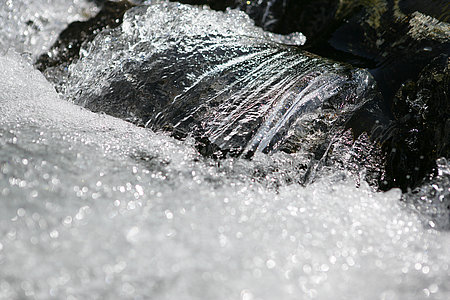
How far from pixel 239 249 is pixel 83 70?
1.50m

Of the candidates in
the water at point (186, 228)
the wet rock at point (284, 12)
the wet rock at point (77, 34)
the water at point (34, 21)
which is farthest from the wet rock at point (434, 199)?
the water at point (34, 21)

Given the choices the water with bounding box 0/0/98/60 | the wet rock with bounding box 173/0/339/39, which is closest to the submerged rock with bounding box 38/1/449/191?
the water with bounding box 0/0/98/60

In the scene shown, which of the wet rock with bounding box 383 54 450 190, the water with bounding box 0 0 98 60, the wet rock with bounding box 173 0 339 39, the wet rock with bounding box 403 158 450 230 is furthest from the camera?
the wet rock with bounding box 173 0 339 39

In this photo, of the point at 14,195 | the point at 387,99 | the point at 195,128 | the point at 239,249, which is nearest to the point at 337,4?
the point at 387,99

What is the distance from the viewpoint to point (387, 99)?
5.88 ft

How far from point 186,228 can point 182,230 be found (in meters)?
0.01

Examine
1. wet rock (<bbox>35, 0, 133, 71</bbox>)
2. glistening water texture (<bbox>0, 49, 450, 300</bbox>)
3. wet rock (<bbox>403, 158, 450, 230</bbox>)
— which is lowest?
wet rock (<bbox>35, 0, 133, 71</bbox>)

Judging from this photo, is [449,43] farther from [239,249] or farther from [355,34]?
[239,249]

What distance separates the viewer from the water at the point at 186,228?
0.92m

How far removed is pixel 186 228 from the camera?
1048 mm

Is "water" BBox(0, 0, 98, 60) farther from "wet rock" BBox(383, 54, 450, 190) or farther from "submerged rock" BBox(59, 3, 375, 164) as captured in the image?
"wet rock" BBox(383, 54, 450, 190)

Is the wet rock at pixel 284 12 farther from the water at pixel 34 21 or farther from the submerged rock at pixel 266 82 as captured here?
the water at pixel 34 21

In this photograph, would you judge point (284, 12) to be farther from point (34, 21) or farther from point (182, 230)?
point (182, 230)

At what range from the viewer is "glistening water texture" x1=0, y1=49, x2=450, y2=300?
92cm
